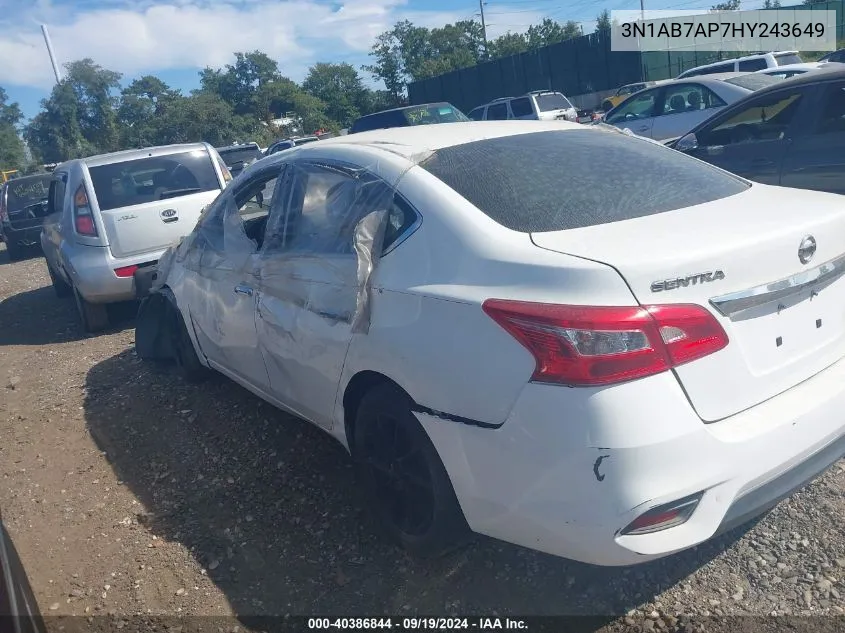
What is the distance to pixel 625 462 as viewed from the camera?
2154mm

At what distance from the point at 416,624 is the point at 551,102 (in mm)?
21723

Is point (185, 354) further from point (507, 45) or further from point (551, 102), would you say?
point (507, 45)

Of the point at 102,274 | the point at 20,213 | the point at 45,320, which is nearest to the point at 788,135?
the point at 102,274

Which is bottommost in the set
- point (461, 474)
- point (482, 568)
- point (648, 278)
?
point (482, 568)

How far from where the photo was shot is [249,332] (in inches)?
156

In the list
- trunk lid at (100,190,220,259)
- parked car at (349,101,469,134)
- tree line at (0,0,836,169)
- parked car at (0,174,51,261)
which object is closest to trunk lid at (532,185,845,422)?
trunk lid at (100,190,220,259)

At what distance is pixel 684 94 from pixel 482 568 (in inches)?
429

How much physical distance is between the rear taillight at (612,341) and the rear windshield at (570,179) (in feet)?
1.62

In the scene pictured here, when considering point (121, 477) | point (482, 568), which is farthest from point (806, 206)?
point (121, 477)

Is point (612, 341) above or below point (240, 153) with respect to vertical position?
above

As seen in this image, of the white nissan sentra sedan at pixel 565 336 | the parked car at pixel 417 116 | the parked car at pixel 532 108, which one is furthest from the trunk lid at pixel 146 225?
the parked car at pixel 532 108

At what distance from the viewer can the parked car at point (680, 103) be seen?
11.1m

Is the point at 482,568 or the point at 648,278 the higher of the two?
the point at 648,278

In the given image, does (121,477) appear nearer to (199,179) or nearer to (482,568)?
(482,568)
